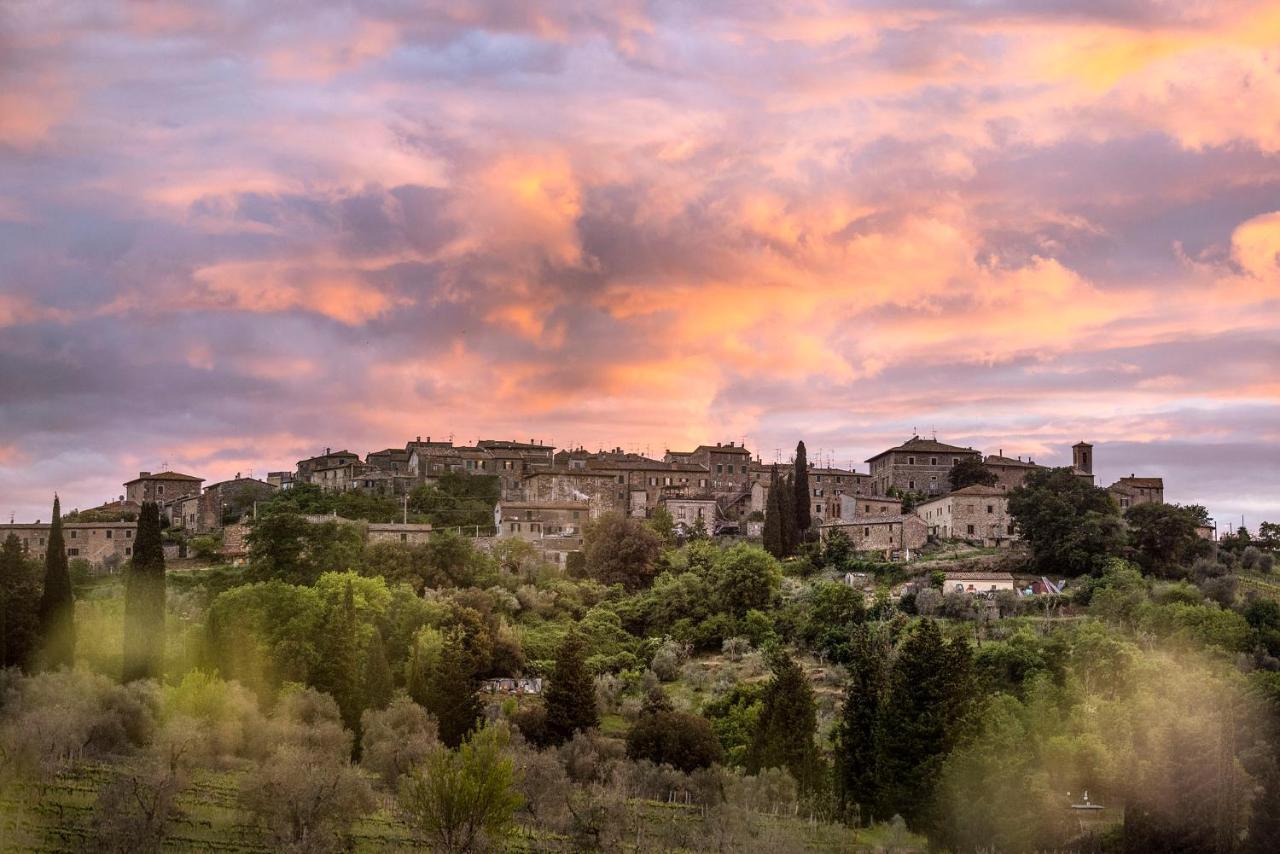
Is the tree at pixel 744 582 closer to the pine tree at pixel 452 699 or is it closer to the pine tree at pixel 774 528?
the pine tree at pixel 774 528

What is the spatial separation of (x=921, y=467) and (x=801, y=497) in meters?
14.8

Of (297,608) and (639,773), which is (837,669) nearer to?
(639,773)

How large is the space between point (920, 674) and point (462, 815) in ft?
50.4

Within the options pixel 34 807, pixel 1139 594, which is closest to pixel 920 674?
pixel 1139 594

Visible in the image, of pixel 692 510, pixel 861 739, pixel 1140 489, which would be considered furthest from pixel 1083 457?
pixel 861 739

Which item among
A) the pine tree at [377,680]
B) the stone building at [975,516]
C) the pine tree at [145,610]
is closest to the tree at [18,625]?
the pine tree at [145,610]

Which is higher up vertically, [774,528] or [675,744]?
[774,528]

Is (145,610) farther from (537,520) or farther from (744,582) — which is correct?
(537,520)

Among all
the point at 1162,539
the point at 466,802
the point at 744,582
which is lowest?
the point at 466,802

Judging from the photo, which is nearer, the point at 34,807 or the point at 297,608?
the point at 34,807

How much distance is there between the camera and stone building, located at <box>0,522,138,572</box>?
82.9 meters

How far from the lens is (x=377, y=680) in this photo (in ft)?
157

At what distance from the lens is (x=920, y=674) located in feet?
144

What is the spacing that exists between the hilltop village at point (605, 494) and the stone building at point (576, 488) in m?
0.08
